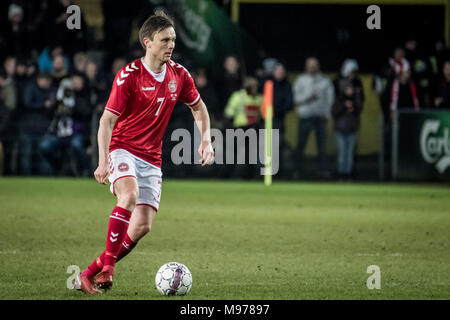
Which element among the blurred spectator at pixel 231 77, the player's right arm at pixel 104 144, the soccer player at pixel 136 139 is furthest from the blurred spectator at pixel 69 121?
the player's right arm at pixel 104 144

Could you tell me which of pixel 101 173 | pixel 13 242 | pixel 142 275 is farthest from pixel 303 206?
pixel 101 173

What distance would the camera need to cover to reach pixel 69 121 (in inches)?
732

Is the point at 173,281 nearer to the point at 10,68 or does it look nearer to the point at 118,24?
the point at 10,68

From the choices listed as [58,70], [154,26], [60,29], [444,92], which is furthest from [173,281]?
[444,92]

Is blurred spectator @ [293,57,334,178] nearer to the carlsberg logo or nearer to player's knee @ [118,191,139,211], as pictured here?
the carlsberg logo

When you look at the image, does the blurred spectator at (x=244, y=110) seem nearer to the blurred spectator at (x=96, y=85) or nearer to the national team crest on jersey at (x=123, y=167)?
the blurred spectator at (x=96, y=85)

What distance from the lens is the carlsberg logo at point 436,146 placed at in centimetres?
1911

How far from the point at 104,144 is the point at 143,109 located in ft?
1.85

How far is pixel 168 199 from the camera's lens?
1522 cm

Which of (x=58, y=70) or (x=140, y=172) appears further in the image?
(x=58, y=70)

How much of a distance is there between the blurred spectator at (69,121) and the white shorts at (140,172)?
1124 cm

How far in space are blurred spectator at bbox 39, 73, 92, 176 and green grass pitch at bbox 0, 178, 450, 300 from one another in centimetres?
123

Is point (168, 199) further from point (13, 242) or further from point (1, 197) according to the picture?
point (13, 242)
